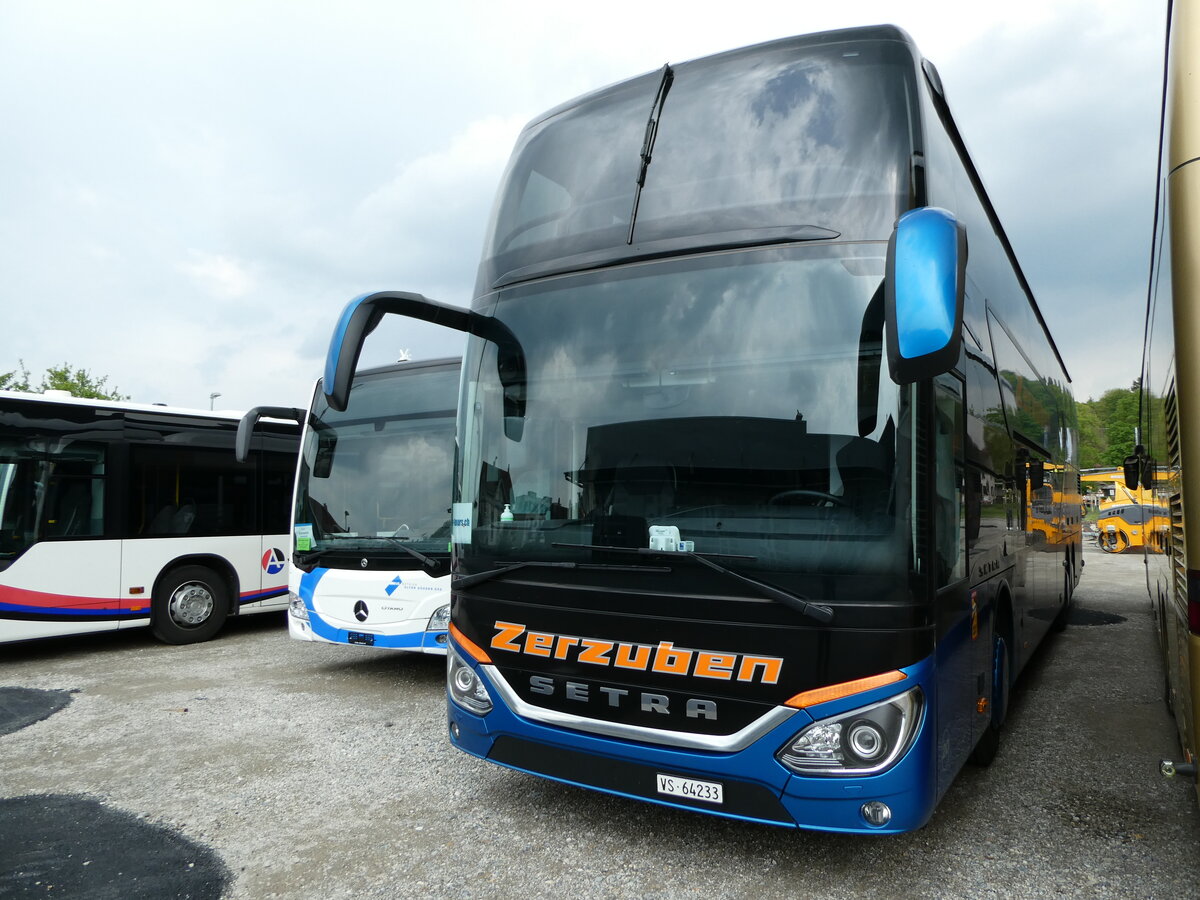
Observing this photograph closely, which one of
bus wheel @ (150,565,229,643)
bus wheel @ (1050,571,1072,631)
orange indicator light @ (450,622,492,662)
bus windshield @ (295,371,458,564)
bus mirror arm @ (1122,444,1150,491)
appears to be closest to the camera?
orange indicator light @ (450,622,492,662)

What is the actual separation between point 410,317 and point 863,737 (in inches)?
112

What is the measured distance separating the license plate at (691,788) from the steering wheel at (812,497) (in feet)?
3.77

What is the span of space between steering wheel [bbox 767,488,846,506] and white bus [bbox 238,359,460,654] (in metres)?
4.07

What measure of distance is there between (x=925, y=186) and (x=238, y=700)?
630 centimetres

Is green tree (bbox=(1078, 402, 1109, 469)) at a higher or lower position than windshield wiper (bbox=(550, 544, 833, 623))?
higher

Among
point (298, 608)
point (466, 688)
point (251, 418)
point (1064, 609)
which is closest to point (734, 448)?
point (466, 688)

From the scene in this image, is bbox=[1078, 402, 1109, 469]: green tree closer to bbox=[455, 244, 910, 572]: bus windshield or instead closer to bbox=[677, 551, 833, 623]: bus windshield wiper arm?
bbox=[455, 244, 910, 572]: bus windshield

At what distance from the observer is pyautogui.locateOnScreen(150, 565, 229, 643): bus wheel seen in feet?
31.4

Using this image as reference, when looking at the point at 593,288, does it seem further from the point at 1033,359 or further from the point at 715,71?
the point at 1033,359

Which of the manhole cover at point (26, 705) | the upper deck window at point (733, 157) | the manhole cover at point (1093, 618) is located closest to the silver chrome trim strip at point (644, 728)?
the upper deck window at point (733, 157)

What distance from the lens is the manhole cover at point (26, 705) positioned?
632cm

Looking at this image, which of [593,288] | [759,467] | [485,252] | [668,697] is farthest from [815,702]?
[485,252]

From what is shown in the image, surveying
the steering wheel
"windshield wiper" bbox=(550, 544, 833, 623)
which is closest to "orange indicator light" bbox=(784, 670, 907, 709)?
"windshield wiper" bbox=(550, 544, 833, 623)

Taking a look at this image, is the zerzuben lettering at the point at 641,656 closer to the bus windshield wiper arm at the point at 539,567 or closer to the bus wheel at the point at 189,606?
the bus windshield wiper arm at the point at 539,567
